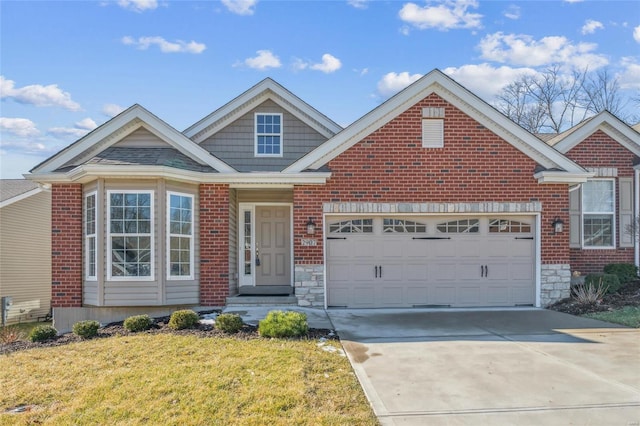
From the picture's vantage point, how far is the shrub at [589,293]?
10203mm

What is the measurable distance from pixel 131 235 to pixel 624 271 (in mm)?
12206

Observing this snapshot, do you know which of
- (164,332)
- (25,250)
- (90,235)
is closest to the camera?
(164,332)

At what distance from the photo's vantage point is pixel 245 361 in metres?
6.18

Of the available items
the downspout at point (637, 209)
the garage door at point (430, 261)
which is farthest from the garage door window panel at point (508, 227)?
the downspout at point (637, 209)

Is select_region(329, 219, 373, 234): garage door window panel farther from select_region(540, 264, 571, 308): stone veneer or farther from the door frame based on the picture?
select_region(540, 264, 571, 308): stone veneer

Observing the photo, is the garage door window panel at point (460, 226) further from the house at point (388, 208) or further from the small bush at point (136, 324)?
the small bush at point (136, 324)

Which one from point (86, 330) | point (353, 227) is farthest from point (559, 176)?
point (86, 330)

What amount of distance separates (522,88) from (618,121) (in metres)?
23.0

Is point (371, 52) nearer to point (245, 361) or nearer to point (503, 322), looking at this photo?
point (503, 322)

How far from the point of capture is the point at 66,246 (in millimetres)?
10148

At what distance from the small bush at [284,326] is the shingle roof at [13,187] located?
41.2ft

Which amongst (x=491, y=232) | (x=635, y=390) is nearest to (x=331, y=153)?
(x=491, y=232)

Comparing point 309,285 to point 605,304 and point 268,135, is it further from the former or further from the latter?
point 605,304

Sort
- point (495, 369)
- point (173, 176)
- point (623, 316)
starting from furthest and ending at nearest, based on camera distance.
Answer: point (173, 176) < point (623, 316) < point (495, 369)
